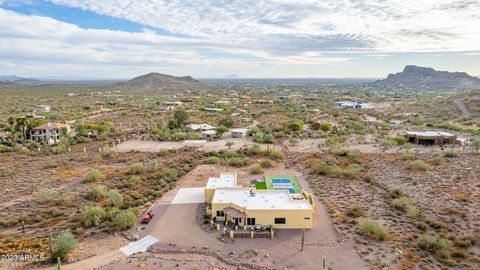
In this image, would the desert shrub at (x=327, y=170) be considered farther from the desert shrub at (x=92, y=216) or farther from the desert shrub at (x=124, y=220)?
the desert shrub at (x=92, y=216)

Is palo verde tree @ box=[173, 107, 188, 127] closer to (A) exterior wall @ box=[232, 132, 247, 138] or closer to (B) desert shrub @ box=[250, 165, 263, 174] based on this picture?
(A) exterior wall @ box=[232, 132, 247, 138]

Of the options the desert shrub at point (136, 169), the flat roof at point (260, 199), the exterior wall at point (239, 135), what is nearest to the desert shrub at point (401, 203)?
the flat roof at point (260, 199)

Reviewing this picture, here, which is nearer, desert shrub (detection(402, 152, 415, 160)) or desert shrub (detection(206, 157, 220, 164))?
desert shrub (detection(402, 152, 415, 160))

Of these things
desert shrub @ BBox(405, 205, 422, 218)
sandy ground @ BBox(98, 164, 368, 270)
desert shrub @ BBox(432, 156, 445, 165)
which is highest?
desert shrub @ BBox(432, 156, 445, 165)

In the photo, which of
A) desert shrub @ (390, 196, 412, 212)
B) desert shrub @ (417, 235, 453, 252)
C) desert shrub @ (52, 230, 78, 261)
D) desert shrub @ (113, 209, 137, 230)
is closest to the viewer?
desert shrub @ (52, 230, 78, 261)

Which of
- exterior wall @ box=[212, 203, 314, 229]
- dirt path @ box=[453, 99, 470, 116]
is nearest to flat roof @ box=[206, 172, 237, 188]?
exterior wall @ box=[212, 203, 314, 229]

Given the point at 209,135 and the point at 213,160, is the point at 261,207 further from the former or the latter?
the point at 209,135

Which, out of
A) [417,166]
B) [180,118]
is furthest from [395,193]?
[180,118]

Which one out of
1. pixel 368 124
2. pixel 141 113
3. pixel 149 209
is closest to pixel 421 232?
pixel 149 209
